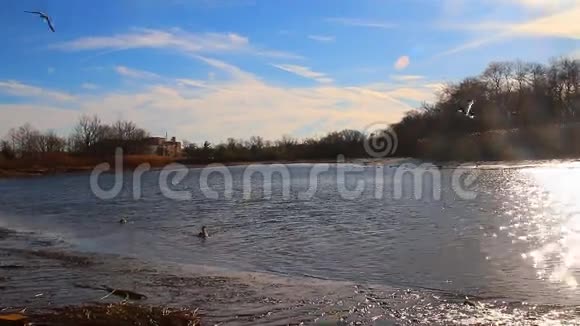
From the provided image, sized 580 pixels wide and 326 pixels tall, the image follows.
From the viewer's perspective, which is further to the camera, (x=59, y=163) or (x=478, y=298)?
(x=59, y=163)

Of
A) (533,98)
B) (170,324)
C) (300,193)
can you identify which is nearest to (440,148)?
(533,98)

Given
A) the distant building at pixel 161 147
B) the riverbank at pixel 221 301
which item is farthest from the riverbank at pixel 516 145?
the distant building at pixel 161 147

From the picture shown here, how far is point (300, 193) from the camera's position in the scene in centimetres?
3681

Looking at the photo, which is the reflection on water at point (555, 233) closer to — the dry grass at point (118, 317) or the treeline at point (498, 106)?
the dry grass at point (118, 317)

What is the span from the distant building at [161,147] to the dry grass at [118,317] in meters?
123

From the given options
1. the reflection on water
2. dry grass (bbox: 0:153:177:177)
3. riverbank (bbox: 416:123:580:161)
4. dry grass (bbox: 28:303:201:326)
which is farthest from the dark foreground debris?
dry grass (bbox: 0:153:177:177)

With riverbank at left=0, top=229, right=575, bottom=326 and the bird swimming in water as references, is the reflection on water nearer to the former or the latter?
riverbank at left=0, top=229, right=575, bottom=326

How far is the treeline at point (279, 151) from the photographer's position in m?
113

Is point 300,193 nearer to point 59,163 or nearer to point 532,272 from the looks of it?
point 532,272

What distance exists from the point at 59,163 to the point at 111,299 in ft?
316

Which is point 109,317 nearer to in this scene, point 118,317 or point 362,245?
point 118,317

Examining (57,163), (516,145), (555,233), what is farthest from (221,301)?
(57,163)

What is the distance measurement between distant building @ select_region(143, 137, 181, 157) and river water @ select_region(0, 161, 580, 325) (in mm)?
98713

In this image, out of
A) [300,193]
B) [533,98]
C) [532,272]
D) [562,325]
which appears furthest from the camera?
[533,98]
